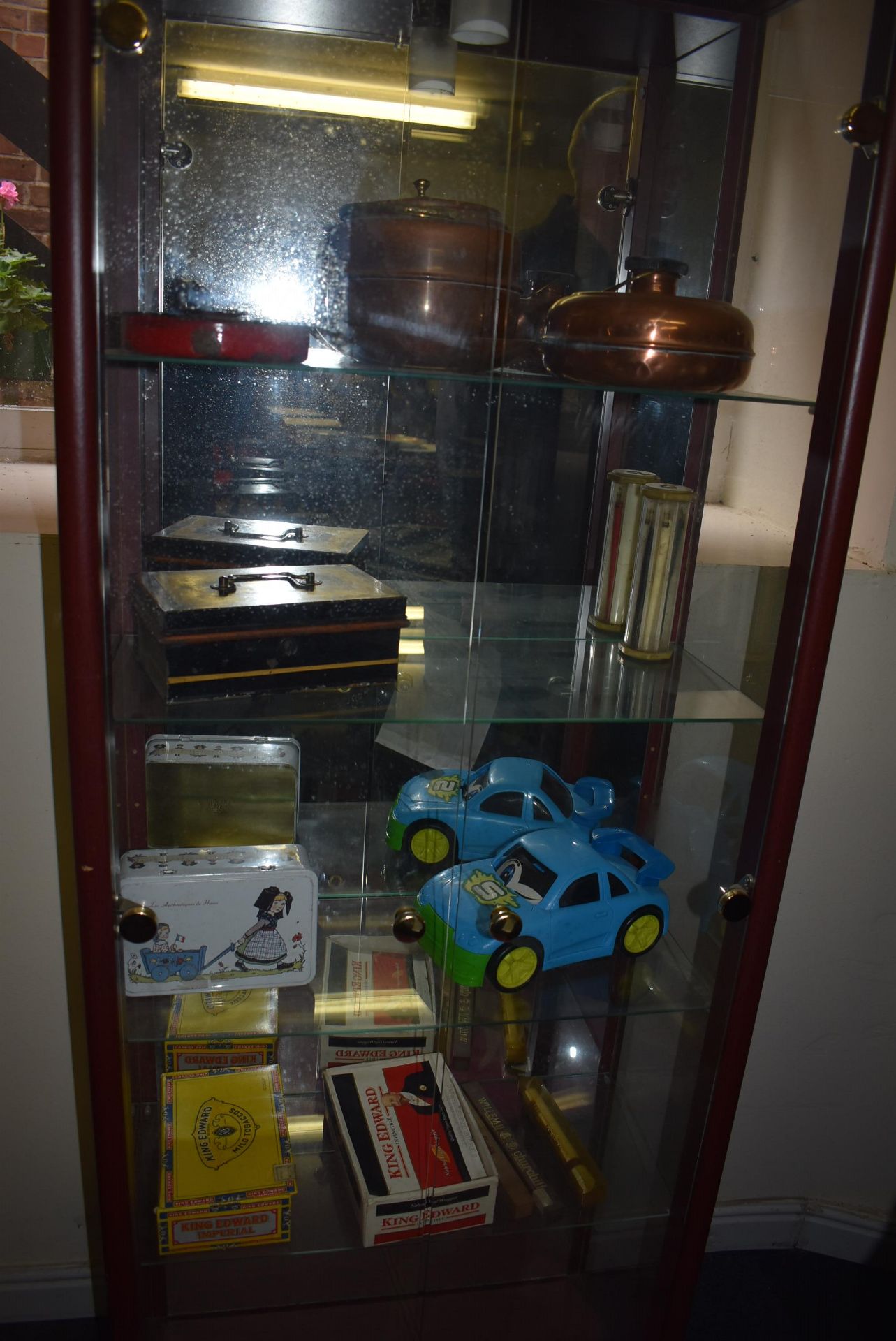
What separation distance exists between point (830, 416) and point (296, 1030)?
2.99ft

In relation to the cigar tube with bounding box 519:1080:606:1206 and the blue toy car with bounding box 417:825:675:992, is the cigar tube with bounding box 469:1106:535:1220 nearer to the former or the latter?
the cigar tube with bounding box 519:1080:606:1206

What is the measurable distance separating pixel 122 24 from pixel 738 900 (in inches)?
40.9

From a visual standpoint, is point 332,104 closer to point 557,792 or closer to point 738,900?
point 557,792

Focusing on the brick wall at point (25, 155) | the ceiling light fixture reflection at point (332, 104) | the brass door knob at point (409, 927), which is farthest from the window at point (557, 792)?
the brick wall at point (25, 155)

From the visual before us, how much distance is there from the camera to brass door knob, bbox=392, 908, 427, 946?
48.2 inches

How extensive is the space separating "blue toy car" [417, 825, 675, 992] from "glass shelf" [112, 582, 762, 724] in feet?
0.61

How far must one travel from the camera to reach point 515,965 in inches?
48.6

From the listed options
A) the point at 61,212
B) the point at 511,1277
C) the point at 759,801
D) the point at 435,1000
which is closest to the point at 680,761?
the point at 759,801

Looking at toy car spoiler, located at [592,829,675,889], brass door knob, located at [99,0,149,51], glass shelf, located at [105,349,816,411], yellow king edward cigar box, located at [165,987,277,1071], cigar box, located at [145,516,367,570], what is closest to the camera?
brass door knob, located at [99,0,149,51]

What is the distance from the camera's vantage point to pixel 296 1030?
121 centimetres

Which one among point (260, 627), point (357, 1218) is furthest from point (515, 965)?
point (260, 627)

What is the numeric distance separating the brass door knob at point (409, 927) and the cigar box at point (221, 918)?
11 cm

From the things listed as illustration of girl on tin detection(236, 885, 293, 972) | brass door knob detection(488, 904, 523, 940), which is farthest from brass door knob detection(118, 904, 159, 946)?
brass door knob detection(488, 904, 523, 940)

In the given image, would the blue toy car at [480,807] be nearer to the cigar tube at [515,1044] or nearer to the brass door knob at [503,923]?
the brass door knob at [503,923]
